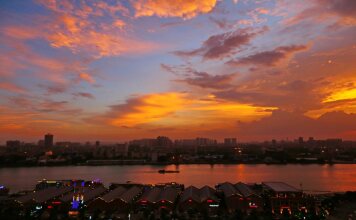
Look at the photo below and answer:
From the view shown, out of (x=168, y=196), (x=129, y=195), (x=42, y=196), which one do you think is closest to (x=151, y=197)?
(x=168, y=196)

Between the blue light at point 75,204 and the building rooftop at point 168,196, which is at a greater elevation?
the building rooftop at point 168,196

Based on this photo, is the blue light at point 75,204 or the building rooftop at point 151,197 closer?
the blue light at point 75,204

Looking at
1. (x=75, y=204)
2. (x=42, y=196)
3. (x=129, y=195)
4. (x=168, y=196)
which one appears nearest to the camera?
(x=75, y=204)

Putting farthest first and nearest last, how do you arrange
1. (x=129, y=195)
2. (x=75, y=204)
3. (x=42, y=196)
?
1. (x=129, y=195)
2. (x=42, y=196)
3. (x=75, y=204)

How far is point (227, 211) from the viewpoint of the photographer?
536 cm

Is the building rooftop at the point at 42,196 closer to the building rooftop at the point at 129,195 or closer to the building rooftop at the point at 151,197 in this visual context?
the building rooftop at the point at 129,195

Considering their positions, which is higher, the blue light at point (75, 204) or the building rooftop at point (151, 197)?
the building rooftop at point (151, 197)

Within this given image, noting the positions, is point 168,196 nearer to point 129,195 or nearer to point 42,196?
point 129,195

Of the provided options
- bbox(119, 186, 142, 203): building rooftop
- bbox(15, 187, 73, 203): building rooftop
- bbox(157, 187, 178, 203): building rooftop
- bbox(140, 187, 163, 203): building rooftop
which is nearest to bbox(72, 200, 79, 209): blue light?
bbox(15, 187, 73, 203): building rooftop

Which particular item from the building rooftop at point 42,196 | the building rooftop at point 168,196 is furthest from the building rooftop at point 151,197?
the building rooftop at point 42,196

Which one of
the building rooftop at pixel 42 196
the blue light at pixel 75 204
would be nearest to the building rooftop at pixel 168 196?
the blue light at pixel 75 204

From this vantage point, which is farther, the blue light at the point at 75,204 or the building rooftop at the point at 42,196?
the building rooftop at the point at 42,196

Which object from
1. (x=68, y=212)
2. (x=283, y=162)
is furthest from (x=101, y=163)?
(x=68, y=212)

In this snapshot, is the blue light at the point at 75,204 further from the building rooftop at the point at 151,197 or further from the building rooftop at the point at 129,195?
the building rooftop at the point at 151,197
